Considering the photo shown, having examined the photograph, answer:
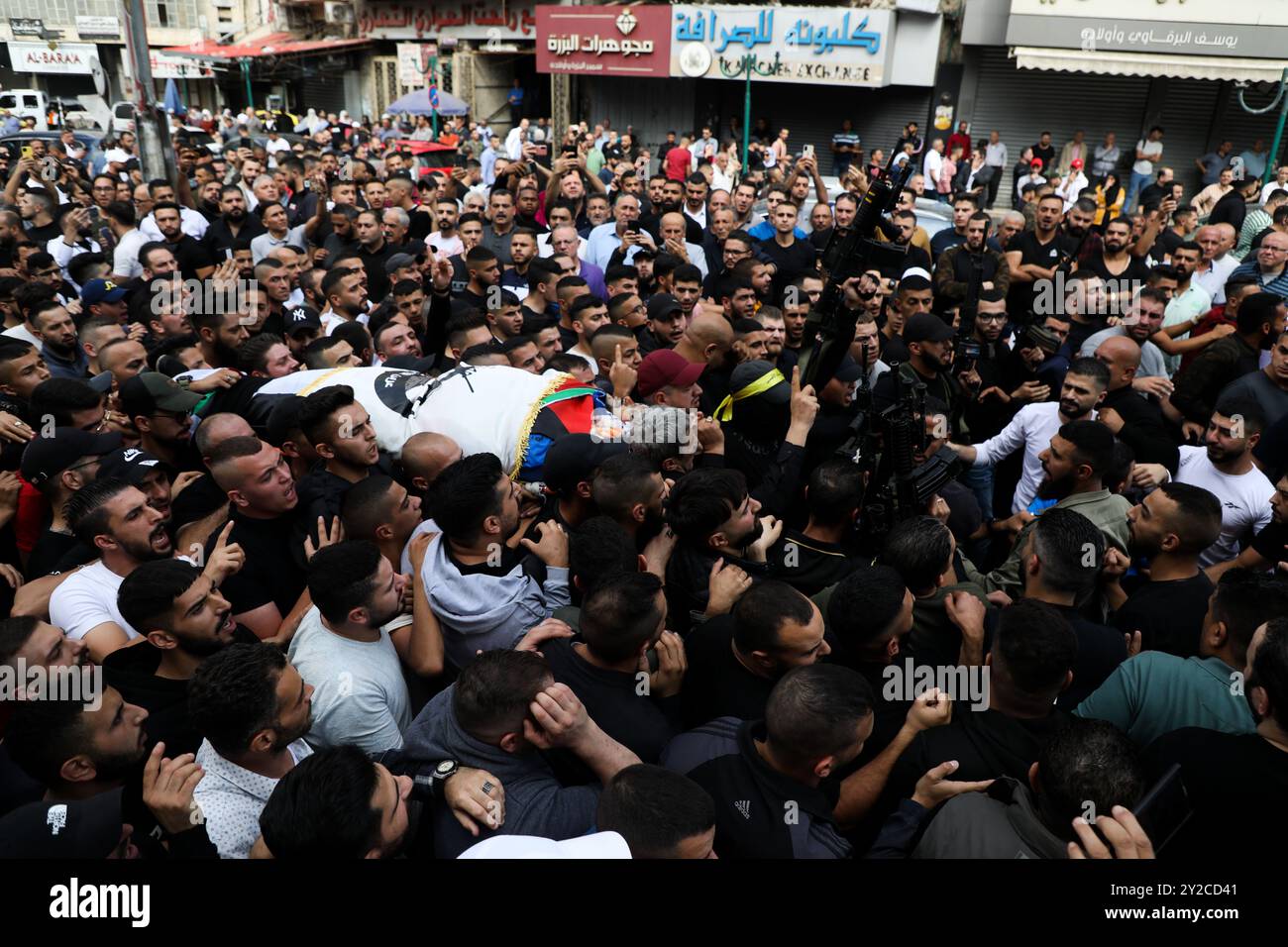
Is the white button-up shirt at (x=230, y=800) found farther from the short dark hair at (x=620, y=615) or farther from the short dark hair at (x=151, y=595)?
the short dark hair at (x=620, y=615)

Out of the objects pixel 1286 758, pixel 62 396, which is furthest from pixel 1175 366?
pixel 62 396

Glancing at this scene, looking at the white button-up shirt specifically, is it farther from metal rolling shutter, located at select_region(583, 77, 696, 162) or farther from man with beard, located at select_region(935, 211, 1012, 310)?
metal rolling shutter, located at select_region(583, 77, 696, 162)

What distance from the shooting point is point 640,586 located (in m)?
2.48

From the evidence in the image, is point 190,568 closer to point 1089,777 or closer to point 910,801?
point 910,801

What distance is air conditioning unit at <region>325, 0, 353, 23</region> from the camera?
97.8ft

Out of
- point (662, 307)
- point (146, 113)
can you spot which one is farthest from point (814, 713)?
point (146, 113)

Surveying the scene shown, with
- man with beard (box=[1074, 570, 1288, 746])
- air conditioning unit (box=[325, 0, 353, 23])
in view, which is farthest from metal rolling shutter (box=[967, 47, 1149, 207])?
air conditioning unit (box=[325, 0, 353, 23])

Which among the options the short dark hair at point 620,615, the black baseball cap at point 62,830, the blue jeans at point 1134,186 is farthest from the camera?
the blue jeans at point 1134,186

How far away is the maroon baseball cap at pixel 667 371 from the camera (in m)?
4.18

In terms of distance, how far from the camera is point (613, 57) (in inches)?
847

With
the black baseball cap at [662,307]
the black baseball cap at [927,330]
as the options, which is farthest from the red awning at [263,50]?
the black baseball cap at [927,330]

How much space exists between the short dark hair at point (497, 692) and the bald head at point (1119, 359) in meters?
3.65

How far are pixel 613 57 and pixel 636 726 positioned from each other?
72.2ft

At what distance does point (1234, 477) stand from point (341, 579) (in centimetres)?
376
